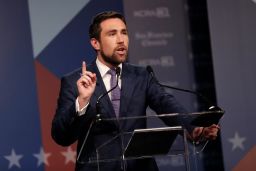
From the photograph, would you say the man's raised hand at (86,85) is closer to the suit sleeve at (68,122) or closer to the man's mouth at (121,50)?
the suit sleeve at (68,122)

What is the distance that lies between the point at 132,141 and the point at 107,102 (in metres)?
0.57

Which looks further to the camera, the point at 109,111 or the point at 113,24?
the point at 113,24

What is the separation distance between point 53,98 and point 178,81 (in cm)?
120

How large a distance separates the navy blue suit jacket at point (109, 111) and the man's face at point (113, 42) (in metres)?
0.09

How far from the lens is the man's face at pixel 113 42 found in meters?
3.27

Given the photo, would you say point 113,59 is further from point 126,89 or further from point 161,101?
point 161,101

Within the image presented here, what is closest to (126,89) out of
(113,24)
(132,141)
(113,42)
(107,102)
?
(107,102)

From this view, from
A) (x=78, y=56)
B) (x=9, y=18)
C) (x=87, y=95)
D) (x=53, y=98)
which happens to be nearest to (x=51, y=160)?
(x=53, y=98)

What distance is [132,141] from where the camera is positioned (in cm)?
262

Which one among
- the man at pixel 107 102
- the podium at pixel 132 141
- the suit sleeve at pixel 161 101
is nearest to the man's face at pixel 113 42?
the man at pixel 107 102

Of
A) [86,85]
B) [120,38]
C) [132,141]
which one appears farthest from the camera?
[120,38]

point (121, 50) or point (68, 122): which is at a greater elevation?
point (121, 50)

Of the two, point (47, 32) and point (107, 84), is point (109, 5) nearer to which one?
point (47, 32)

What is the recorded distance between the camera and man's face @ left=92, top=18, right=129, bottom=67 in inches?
129
